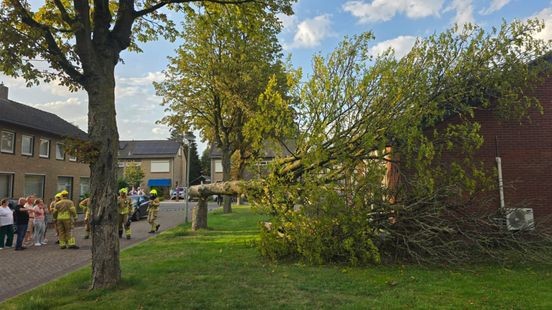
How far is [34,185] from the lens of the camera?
27.1 m

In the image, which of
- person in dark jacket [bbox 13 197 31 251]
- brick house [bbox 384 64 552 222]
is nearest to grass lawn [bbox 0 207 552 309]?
brick house [bbox 384 64 552 222]

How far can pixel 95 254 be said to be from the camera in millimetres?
7387

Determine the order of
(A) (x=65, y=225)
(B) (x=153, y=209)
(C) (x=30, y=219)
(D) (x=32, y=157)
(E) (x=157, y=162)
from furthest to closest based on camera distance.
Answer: (E) (x=157, y=162) → (D) (x=32, y=157) → (B) (x=153, y=209) → (C) (x=30, y=219) → (A) (x=65, y=225)

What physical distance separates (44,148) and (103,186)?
2372cm

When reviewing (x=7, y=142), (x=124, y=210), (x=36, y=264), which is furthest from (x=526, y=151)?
(x=7, y=142)

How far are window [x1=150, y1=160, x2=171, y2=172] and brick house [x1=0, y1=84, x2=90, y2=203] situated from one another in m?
29.3

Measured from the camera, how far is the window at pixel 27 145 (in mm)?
25548

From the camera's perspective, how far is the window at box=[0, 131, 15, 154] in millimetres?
23578

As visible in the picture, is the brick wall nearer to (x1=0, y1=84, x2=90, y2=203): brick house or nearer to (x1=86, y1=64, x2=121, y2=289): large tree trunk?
(x1=86, y1=64, x2=121, y2=289): large tree trunk

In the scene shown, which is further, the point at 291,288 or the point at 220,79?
the point at 220,79

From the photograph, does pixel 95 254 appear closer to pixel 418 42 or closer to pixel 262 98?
pixel 262 98

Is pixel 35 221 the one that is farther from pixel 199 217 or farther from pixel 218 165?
pixel 218 165

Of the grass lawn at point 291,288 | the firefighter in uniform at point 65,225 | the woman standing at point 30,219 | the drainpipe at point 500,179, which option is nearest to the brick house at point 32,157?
the woman standing at point 30,219

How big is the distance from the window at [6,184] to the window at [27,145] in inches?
68.3
